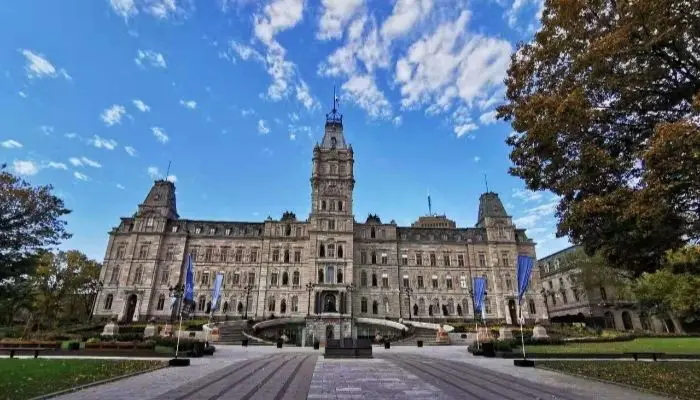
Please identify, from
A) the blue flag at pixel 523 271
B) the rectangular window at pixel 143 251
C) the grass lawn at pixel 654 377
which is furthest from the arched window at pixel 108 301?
the grass lawn at pixel 654 377

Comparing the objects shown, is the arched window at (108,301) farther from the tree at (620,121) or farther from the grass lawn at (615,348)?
the tree at (620,121)

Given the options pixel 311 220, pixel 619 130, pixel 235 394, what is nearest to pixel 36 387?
pixel 235 394

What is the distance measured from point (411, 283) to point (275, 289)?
2166 centimetres

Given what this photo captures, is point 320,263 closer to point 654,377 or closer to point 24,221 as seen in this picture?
point 24,221

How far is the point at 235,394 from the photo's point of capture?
10.0 m

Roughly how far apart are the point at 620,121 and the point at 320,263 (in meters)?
45.7

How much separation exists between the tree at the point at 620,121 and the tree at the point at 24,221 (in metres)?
28.8

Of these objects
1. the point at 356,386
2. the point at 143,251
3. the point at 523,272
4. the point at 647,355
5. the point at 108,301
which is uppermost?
the point at 143,251

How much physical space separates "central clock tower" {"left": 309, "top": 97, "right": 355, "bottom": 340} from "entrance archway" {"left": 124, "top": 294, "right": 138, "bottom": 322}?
26.8 metres

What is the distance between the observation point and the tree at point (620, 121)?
966 centimetres

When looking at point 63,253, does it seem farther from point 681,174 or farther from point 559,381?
point 681,174

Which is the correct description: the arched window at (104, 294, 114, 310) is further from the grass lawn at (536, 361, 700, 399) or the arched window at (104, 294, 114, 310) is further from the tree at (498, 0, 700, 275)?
the tree at (498, 0, 700, 275)

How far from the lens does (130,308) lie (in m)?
53.0

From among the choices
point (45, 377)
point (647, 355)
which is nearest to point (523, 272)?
point (647, 355)
